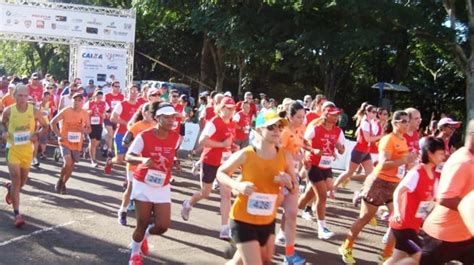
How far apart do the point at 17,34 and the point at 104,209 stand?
17.6 m

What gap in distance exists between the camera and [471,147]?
4.53 m

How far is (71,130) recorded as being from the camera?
Answer: 992 cm

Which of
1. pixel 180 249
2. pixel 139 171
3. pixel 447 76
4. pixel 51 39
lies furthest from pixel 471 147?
pixel 447 76

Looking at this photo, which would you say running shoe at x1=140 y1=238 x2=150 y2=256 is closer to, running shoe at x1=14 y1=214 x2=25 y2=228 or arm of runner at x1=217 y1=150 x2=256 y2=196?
running shoe at x1=14 y1=214 x2=25 y2=228

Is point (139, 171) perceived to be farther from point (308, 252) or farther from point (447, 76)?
point (447, 76)

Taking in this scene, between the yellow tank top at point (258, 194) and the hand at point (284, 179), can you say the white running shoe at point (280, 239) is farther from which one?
the hand at point (284, 179)

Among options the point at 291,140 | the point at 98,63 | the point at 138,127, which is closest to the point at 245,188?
the point at 291,140

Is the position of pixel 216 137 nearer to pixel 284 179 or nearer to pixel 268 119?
pixel 268 119

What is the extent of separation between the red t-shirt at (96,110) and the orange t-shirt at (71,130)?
3779 mm

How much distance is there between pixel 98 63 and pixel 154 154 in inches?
773

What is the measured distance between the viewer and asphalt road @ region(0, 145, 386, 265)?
265 inches

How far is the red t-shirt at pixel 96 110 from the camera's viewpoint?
1387cm

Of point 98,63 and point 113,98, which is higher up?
point 98,63

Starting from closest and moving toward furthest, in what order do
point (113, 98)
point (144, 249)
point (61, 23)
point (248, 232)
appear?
point (248, 232) < point (144, 249) < point (113, 98) < point (61, 23)
